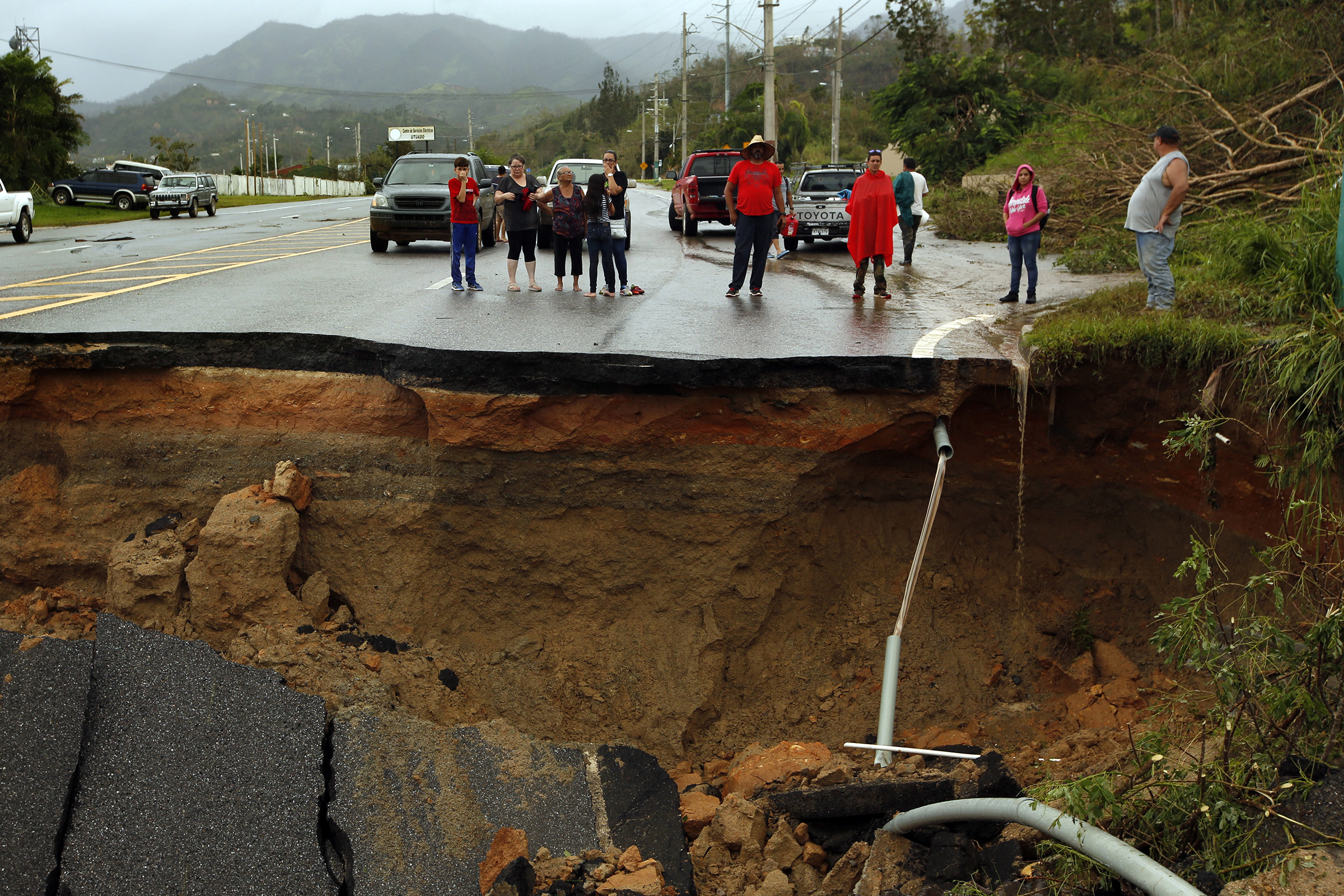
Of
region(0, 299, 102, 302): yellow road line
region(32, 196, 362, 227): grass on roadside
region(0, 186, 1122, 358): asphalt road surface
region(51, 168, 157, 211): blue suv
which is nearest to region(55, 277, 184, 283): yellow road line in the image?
region(0, 186, 1122, 358): asphalt road surface

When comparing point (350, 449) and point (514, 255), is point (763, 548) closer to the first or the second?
point (350, 449)

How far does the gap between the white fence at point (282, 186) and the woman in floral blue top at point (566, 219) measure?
1963 inches

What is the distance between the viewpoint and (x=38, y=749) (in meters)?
4.53

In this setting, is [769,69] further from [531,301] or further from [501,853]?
[501,853]

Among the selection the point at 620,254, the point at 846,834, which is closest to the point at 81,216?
the point at 620,254

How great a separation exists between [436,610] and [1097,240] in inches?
420

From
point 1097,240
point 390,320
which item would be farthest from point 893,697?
point 1097,240

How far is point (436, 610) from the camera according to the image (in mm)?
6488

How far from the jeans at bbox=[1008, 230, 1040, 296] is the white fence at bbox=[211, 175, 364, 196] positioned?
5309 cm

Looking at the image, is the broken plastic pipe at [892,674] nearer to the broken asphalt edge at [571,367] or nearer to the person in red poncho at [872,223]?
the broken asphalt edge at [571,367]

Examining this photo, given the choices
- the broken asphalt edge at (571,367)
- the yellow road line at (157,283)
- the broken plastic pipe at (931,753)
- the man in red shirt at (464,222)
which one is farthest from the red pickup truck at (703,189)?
the broken plastic pipe at (931,753)

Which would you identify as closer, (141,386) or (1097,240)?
(141,386)

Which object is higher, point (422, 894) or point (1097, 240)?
point (1097, 240)

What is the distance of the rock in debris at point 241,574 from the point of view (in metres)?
5.93
